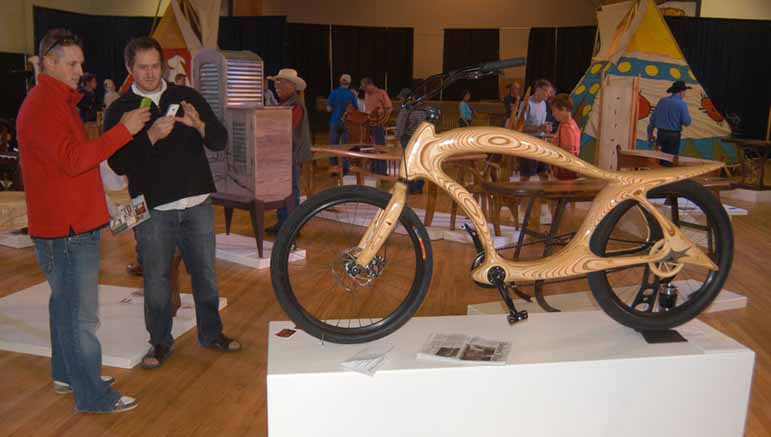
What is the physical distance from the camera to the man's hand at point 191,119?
3.10 m

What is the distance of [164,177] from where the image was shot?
3.20 metres

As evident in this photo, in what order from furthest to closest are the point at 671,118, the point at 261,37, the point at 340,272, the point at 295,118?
the point at 261,37
the point at 671,118
the point at 295,118
the point at 340,272

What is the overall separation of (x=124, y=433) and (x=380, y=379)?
4.17ft

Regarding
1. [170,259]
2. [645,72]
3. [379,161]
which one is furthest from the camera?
[645,72]

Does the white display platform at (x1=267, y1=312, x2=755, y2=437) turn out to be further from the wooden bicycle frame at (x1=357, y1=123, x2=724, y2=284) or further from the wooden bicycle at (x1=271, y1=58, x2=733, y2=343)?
the wooden bicycle frame at (x1=357, y1=123, x2=724, y2=284)

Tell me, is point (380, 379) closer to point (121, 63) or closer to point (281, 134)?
point (281, 134)

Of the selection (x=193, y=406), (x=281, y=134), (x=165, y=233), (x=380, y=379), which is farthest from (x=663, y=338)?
(x=281, y=134)

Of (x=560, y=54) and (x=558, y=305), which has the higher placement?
(x=560, y=54)

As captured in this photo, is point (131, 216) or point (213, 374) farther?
point (213, 374)

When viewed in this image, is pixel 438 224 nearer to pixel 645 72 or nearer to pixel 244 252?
pixel 244 252

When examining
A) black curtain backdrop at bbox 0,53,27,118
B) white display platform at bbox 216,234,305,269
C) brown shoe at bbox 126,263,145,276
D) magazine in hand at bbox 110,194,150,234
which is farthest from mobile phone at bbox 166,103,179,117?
black curtain backdrop at bbox 0,53,27,118

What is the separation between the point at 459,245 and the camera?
6.25 meters

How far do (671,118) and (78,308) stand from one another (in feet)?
25.9

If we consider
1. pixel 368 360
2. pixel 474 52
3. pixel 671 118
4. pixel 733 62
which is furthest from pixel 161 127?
pixel 474 52
